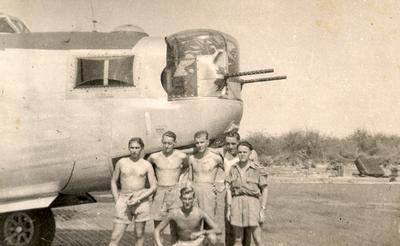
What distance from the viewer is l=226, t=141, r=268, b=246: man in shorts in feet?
21.6

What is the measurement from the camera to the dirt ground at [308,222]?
31.8ft

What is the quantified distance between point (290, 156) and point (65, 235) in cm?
3961

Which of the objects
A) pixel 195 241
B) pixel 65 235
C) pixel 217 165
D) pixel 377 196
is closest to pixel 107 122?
pixel 217 165

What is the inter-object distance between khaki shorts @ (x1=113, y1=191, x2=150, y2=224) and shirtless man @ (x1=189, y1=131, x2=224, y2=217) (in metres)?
0.74

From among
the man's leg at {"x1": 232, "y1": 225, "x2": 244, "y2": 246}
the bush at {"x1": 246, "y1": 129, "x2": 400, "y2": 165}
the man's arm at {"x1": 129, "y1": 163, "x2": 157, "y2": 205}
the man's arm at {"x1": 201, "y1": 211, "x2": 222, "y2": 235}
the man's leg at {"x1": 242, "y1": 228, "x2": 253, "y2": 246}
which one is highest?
the man's arm at {"x1": 129, "y1": 163, "x2": 157, "y2": 205}

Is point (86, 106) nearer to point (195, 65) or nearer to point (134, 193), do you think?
point (134, 193)

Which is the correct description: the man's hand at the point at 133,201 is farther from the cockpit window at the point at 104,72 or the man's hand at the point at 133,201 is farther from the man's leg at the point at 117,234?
the cockpit window at the point at 104,72

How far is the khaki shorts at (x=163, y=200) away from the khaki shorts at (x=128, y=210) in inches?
6.8

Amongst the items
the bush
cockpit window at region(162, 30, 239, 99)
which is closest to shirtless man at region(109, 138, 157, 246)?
cockpit window at region(162, 30, 239, 99)

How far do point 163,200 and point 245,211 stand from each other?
3.78 feet

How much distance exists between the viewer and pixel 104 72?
7.54m

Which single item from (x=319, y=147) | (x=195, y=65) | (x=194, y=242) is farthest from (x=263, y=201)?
(x=319, y=147)

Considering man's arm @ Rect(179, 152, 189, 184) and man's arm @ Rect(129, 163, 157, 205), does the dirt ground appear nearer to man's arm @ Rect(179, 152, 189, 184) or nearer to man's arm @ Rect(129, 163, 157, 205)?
man's arm @ Rect(179, 152, 189, 184)

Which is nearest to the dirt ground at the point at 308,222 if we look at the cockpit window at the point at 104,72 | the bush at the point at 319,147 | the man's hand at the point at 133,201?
the man's hand at the point at 133,201
